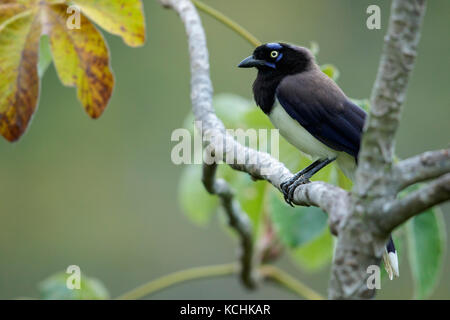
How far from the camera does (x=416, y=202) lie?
4.00ft

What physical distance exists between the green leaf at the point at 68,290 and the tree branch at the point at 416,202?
182 centimetres

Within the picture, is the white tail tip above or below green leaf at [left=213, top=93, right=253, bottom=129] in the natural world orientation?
below

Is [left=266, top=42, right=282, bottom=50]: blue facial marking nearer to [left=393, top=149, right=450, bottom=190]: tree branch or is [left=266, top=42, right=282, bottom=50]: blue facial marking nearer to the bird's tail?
the bird's tail

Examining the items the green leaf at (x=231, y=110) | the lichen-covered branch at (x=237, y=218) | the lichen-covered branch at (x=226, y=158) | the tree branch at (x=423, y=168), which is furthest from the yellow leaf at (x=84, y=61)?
the tree branch at (x=423, y=168)

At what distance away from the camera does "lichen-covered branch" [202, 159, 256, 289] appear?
2397 mm

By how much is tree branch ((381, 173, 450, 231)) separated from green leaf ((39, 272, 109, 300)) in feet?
5.98

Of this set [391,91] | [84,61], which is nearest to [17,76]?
[84,61]

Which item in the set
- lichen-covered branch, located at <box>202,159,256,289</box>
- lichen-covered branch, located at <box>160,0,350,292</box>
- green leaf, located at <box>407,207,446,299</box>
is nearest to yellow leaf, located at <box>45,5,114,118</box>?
lichen-covered branch, located at <box>160,0,350,292</box>

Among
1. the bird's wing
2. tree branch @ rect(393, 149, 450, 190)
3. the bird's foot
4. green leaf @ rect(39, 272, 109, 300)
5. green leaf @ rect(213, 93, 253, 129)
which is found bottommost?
green leaf @ rect(39, 272, 109, 300)

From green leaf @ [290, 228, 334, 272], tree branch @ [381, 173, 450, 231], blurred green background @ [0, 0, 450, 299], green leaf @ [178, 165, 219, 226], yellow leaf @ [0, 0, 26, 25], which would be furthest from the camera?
blurred green background @ [0, 0, 450, 299]

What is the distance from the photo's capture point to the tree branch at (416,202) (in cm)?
119

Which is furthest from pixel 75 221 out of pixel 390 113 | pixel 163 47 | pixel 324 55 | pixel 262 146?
pixel 390 113

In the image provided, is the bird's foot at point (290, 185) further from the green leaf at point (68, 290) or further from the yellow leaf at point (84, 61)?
the green leaf at point (68, 290)

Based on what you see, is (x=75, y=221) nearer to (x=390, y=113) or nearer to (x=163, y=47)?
(x=163, y=47)
